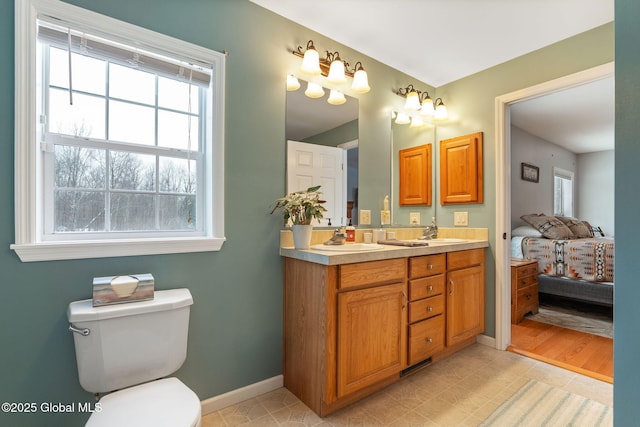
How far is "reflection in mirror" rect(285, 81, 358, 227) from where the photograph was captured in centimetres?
208

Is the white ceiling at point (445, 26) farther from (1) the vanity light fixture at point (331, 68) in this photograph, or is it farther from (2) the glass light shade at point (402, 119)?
(2) the glass light shade at point (402, 119)

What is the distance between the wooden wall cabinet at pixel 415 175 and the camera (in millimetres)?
2816

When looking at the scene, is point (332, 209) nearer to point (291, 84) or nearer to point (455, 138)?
point (291, 84)

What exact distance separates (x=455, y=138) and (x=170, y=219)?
101 inches

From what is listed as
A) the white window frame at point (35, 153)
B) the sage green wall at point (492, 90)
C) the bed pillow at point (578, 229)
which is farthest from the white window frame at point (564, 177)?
the white window frame at point (35, 153)

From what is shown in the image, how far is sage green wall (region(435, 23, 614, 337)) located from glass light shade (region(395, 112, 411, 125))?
428mm

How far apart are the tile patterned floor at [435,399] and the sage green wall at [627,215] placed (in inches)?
34.3

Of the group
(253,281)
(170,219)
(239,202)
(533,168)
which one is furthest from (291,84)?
(533,168)

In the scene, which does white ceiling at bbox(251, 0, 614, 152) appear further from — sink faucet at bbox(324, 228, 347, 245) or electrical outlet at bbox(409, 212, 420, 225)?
sink faucet at bbox(324, 228, 347, 245)

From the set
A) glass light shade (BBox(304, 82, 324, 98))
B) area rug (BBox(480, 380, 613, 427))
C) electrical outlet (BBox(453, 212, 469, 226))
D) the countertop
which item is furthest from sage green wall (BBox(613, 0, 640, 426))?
electrical outlet (BBox(453, 212, 469, 226))

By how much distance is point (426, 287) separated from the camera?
6.85 ft

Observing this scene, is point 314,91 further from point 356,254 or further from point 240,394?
point 240,394

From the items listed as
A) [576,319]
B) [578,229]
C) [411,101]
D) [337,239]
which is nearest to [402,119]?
[411,101]

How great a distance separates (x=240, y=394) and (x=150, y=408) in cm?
83
